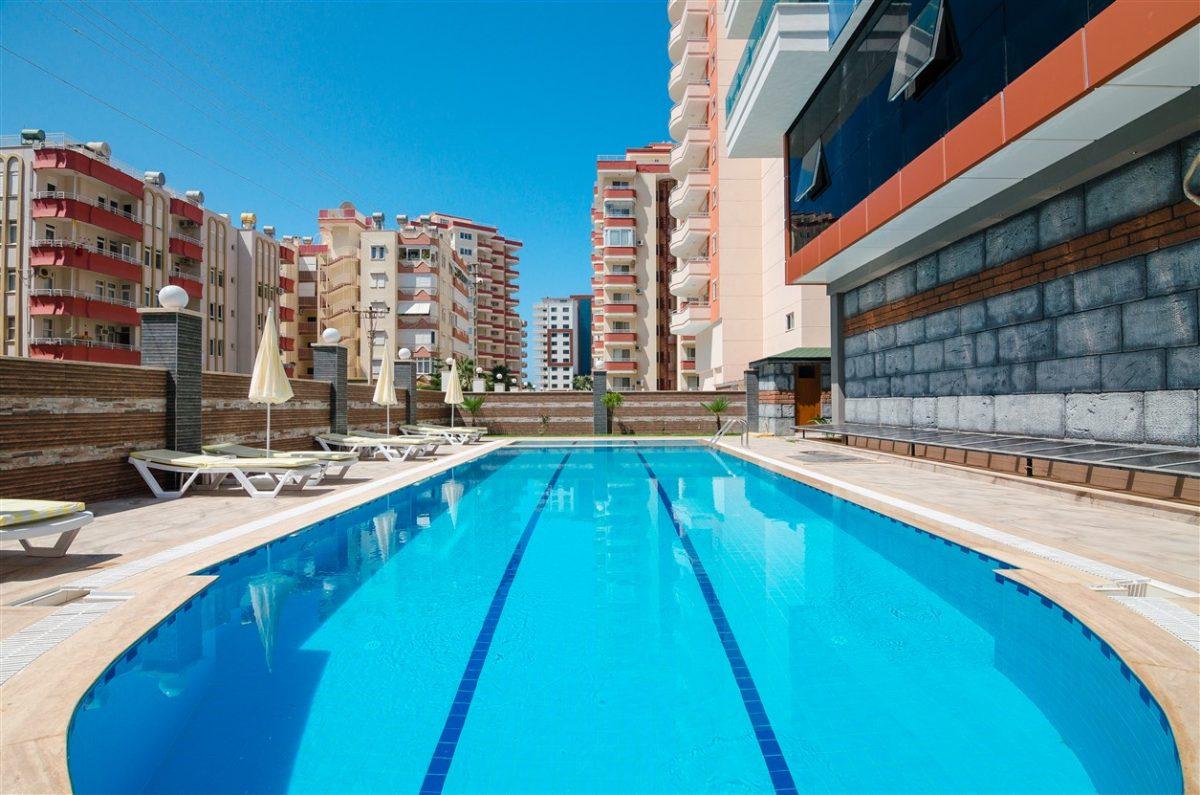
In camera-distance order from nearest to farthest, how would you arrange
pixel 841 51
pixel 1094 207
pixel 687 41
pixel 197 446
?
pixel 1094 207 < pixel 197 446 < pixel 841 51 < pixel 687 41

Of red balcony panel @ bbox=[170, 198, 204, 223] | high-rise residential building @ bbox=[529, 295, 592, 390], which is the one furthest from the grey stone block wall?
high-rise residential building @ bbox=[529, 295, 592, 390]

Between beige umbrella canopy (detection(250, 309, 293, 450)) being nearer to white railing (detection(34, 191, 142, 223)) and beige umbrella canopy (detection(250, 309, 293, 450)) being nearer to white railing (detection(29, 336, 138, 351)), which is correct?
white railing (detection(29, 336, 138, 351))

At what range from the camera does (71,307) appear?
3200cm

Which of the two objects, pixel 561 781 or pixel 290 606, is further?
pixel 290 606

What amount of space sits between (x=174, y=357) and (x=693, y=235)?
29636 mm

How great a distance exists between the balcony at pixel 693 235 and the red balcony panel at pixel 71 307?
2781 centimetres

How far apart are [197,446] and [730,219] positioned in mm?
26829

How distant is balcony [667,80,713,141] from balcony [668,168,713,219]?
3068 millimetres

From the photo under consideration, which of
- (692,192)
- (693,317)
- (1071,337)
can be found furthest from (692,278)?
(1071,337)

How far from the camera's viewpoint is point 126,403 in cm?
1029

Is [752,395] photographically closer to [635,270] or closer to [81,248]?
[635,270]

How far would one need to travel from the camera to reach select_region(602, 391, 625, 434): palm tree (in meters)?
29.1

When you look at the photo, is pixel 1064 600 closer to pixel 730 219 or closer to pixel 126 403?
pixel 126 403

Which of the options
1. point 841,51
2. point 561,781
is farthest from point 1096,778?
point 841,51
